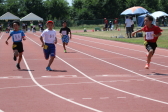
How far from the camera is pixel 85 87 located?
32.7 ft

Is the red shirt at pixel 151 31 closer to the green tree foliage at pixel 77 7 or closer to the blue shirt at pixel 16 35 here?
the blue shirt at pixel 16 35

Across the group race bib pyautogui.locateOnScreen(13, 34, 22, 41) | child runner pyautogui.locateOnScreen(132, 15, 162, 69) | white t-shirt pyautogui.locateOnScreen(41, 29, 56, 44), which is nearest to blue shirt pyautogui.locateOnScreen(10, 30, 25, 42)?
race bib pyautogui.locateOnScreen(13, 34, 22, 41)

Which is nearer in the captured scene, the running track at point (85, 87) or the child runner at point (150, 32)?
the running track at point (85, 87)

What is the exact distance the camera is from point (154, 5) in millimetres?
89375

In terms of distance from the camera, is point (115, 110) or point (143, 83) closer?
point (115, 110)

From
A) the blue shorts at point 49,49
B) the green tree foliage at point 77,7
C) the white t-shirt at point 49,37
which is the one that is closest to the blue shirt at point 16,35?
the white t-shirt at point 49,37

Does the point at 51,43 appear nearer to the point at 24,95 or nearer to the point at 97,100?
the point at 24,95

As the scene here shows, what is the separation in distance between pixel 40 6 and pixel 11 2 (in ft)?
40.9

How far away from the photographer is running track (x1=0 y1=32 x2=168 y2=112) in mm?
7621

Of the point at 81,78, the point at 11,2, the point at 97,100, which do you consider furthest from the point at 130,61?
Result: the point at 11,2

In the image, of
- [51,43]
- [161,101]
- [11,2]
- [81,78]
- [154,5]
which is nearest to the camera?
[161,101]

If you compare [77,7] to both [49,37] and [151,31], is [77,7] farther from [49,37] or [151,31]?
[151,31]

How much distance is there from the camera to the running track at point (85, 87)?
300 inches

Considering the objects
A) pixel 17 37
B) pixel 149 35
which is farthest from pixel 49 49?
pixel 149 35
